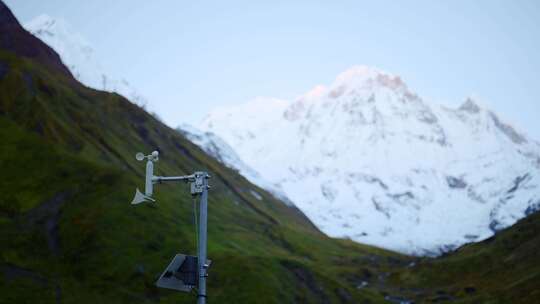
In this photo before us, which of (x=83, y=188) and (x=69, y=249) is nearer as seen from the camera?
(x=69, y=249)

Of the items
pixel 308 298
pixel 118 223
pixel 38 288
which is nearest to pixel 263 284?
pixel 308 298

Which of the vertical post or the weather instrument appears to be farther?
the weather instrument

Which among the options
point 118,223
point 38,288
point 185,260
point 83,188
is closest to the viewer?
point 185,260

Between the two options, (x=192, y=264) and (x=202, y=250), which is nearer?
(x=202, y=250)

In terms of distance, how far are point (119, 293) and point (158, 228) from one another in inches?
1338

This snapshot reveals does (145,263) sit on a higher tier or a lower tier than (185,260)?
higher

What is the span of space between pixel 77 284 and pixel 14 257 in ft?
53.7

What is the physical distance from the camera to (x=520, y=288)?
198m

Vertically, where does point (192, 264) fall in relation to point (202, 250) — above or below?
below

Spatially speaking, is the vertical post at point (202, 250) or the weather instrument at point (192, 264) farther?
the weather instrument at point (192, 264)

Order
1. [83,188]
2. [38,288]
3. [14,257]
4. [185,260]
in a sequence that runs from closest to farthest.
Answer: [185,260]
[38,288]
[14,257]
[83,188]

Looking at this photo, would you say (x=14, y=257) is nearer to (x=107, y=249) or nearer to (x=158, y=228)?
(x=107, y=249)

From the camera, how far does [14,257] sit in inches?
6452

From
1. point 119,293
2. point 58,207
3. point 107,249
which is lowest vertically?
point 119,293
